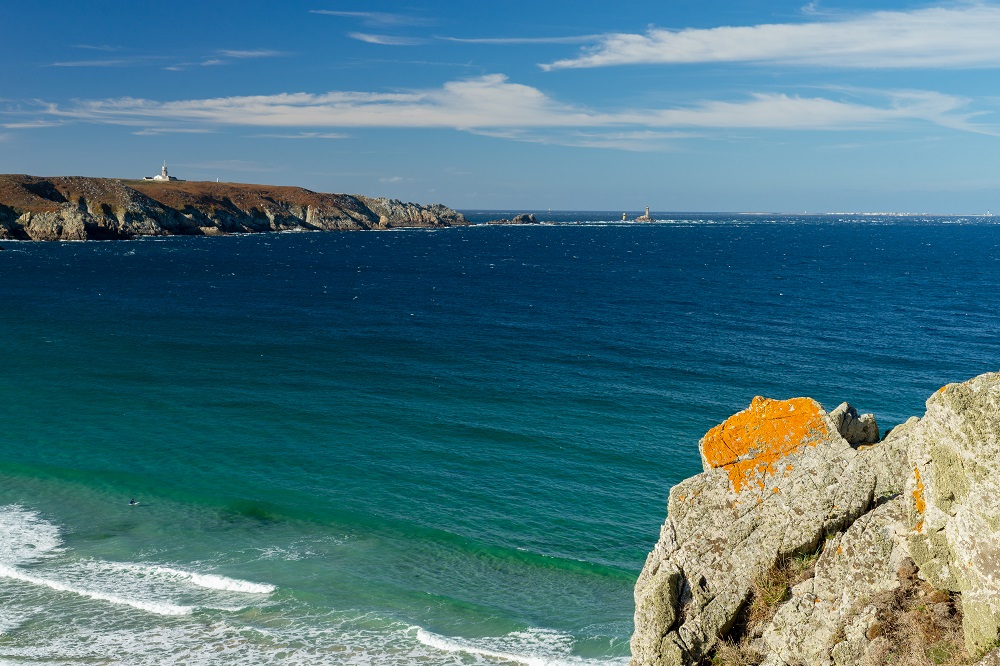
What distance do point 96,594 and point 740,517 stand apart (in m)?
21.1

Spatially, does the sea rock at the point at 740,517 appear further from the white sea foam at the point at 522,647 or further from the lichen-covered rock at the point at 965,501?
the white sea foam at the point at 522,647

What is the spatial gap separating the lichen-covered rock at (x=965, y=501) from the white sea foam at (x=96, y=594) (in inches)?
829

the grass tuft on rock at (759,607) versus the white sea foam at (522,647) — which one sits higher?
the grass tuft on rock at (759,607)

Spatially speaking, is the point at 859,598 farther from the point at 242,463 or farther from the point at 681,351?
the point at 681,351

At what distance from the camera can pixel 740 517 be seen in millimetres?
13484

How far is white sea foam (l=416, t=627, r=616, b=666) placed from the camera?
2091cm

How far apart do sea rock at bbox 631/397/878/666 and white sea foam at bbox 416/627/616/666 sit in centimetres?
799

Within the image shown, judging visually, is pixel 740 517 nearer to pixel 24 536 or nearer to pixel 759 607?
pixel 759 607

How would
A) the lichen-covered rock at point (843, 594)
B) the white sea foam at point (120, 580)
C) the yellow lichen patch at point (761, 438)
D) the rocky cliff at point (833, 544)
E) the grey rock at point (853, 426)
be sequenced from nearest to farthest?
the rocky cliff at point (833, 544) < the lichen-covered rock at point (843, 594) < the yellow lichen patch at point (761, 438) < the grey rock at point (853, 426) < the white sea foam at point (120, 580)

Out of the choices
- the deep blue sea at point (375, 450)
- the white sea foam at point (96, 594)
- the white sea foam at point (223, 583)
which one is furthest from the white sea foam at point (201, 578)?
the white sea foam at point (96, 594)

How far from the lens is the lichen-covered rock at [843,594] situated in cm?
1139

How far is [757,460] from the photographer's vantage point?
13992 mm

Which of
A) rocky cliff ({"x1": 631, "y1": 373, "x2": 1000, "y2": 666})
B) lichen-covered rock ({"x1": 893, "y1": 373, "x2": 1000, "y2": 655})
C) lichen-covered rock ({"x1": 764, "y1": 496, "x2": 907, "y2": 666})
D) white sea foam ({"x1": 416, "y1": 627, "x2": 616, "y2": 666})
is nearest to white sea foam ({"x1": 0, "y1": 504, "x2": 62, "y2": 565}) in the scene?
white sea foam ({"x1": 416, "y1": 627, "x2": 616, "y2": 666})

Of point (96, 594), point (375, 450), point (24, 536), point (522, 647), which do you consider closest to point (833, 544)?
point (522, 647)
